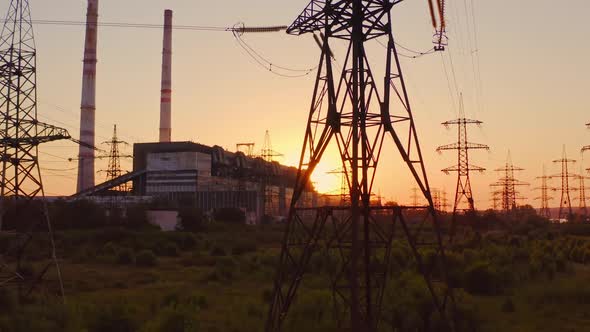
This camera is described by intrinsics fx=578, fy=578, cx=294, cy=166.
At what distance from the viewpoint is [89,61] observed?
330 ft

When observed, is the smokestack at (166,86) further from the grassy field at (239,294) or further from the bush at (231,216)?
the grassy field at (239,294)

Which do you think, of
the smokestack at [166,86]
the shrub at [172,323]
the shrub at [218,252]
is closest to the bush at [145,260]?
the shrub at [218,252]

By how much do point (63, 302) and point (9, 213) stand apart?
42.0m

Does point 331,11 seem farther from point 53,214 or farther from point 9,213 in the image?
point 53,214

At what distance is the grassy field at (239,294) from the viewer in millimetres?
17766

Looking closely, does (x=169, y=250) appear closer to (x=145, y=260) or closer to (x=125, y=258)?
(x=125, y=258)

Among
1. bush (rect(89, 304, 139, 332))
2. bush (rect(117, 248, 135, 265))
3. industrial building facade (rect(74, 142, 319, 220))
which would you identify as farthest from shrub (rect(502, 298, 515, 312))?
industrial building facade (rect(74, 142, 319, 220))

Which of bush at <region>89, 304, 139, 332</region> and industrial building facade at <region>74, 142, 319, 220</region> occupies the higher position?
industrial building facade at <region>74, 142, 319, 220</region>

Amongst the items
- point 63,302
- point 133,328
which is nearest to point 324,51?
point 133,328

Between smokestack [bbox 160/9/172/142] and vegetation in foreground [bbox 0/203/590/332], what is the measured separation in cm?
6221

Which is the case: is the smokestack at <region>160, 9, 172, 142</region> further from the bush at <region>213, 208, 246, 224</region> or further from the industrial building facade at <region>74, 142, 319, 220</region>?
the bush at <region>213, 208, 246, 224</region>

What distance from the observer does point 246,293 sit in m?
27.7

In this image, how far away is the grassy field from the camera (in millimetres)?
17766

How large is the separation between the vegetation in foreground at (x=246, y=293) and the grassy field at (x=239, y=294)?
51mm
